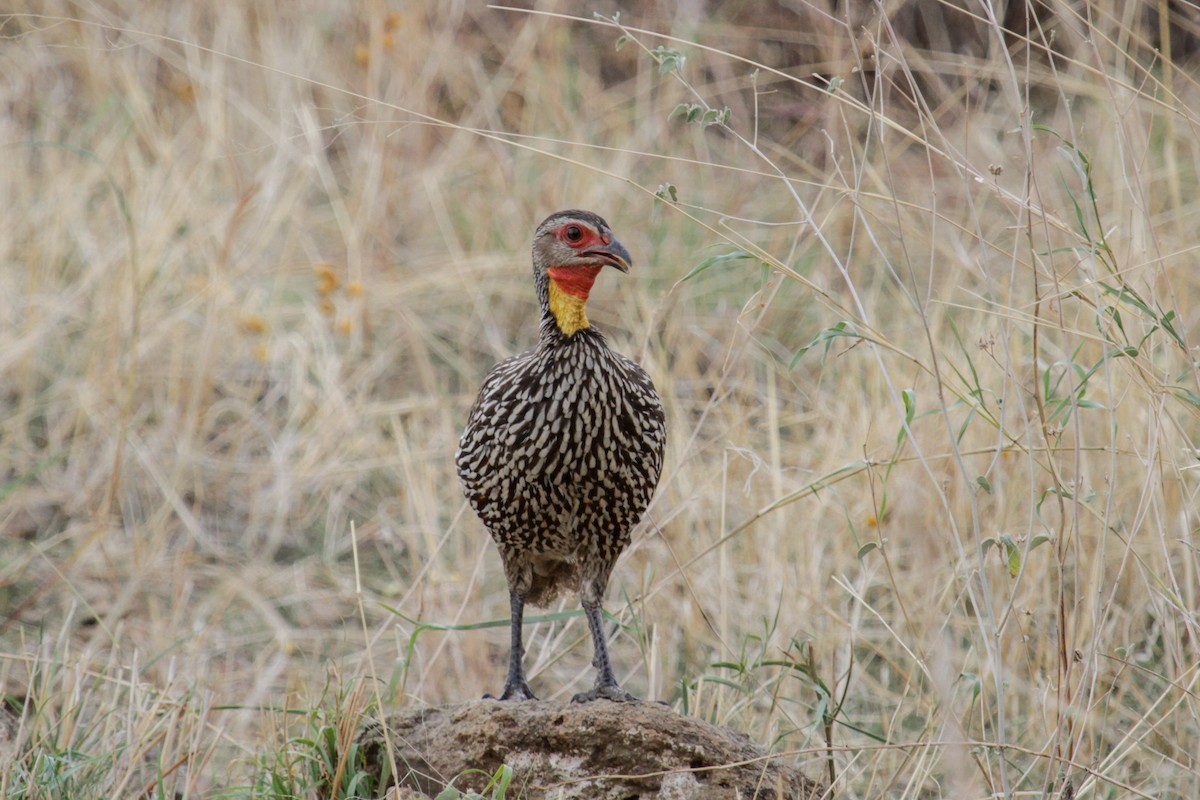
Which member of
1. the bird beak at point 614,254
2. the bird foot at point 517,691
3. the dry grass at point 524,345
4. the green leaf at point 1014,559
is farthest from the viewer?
the bird foot at point 517,691

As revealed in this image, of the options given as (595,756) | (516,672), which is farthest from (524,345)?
(595,756)

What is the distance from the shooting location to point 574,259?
159 inches

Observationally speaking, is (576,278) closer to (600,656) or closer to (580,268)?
(580,268)

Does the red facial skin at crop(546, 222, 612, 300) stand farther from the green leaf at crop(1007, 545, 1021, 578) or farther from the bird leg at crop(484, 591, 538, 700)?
the green leaf at crop(1007, 545, 1021, 578)

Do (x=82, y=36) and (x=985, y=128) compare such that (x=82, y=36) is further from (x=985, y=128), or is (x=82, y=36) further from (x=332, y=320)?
(x=985, y=128)

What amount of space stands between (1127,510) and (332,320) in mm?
4021

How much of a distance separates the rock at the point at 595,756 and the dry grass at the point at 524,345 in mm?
226

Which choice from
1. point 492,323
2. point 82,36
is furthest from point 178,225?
point 82,36

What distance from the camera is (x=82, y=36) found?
345 inches

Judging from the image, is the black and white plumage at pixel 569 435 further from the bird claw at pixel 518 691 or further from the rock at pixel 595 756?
the rock at pixel 595 756

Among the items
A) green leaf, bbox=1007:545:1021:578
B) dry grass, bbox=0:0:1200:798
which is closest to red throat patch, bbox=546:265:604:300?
dry grass, bbox=0:0:1200:798

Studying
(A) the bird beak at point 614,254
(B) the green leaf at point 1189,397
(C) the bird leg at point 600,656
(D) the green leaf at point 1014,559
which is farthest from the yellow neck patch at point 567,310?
(B) the green leaf at point 1189,397

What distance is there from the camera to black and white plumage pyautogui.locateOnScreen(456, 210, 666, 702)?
12.9ft

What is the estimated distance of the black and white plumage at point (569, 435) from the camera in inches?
154
